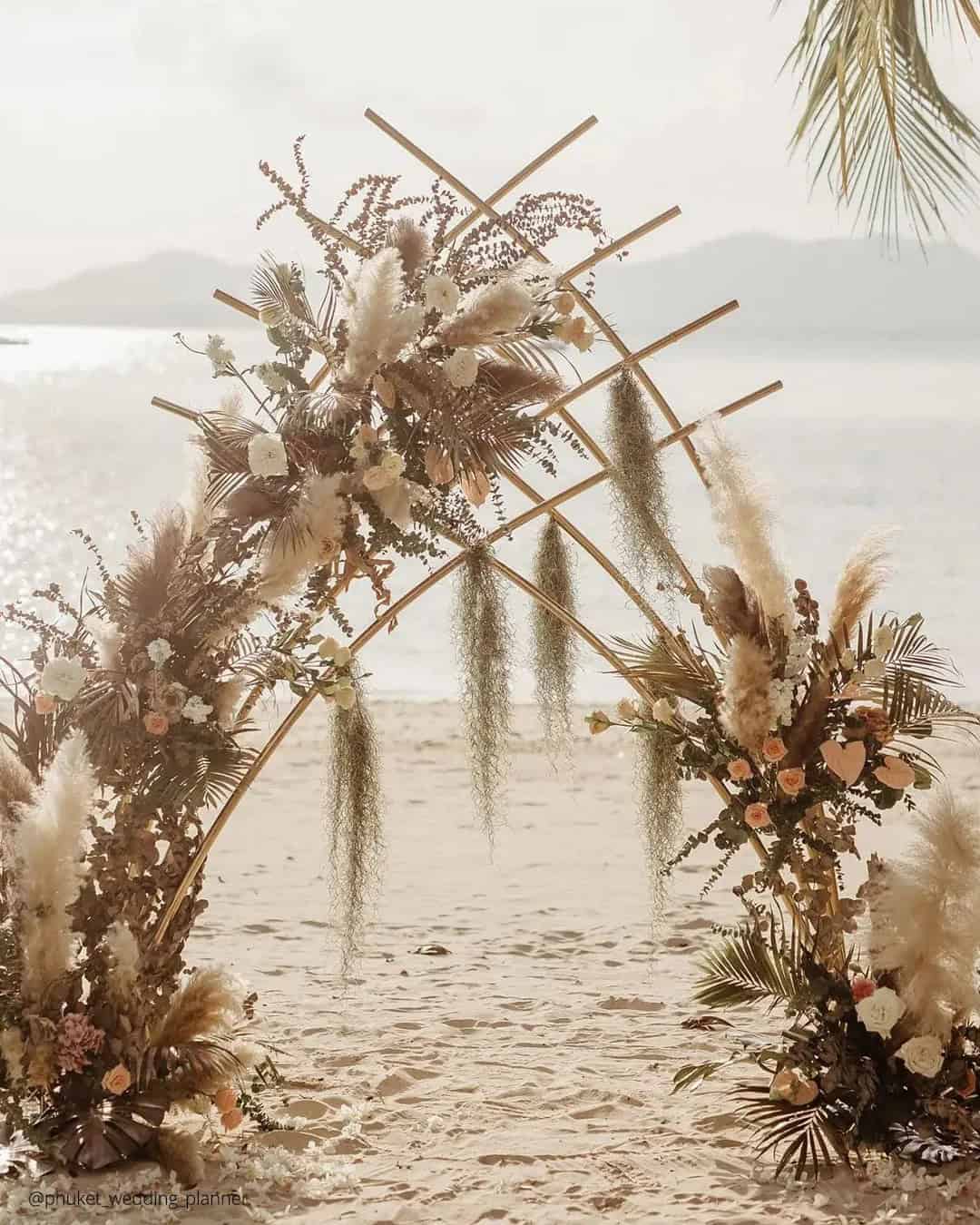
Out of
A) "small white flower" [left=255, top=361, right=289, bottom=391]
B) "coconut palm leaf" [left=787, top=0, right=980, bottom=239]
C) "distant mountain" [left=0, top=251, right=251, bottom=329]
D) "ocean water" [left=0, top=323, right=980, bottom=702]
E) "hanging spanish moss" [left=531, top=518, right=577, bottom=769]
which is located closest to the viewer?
"small white flower" [left=255, top=361, right=289, bottom=391]

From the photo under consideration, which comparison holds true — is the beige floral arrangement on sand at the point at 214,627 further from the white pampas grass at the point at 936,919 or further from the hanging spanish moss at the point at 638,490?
the white pampas grass at the point at 936,919

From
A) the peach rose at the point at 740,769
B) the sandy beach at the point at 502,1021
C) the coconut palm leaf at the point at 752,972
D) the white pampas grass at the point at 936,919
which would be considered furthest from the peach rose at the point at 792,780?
the sandy beach at the point at 502,1021

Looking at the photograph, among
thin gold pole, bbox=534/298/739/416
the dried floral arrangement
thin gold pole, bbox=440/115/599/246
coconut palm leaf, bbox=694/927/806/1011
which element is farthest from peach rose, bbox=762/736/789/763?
thin gold pole, bbox=440/115/599/246

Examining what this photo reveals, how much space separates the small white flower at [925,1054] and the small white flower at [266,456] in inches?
75.7

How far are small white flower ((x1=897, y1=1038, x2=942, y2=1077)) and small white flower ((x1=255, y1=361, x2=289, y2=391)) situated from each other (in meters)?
2.08

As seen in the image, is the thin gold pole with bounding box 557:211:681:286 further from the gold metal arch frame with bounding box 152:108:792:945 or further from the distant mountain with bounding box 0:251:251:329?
the distant mountain with bounding box 0:251:251:329

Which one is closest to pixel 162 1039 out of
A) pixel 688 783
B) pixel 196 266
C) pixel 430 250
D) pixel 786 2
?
pixel 430 250

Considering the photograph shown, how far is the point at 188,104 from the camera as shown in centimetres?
4406

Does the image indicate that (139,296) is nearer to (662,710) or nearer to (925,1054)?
(662,710)

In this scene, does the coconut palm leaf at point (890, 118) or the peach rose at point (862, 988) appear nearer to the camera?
the peach rose at point (862, 988)

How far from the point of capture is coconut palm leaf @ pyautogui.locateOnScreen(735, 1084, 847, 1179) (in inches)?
133

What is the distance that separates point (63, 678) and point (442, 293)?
1.22 m

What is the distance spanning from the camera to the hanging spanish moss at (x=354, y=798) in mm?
3734

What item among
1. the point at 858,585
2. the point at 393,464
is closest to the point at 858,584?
the point at 858,585
